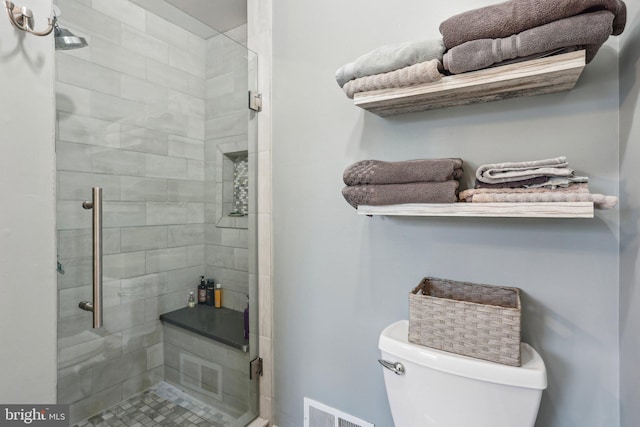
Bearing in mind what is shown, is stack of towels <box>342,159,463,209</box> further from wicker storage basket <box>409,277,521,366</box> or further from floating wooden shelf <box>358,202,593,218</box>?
wicker storage basket <box>409,277,521,366</box>

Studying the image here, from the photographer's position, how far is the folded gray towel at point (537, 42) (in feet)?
2.18

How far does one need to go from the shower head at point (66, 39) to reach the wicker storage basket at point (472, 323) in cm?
124

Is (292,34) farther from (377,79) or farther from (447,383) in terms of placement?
(447,383)

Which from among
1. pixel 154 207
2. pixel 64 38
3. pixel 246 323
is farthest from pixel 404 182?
pixel 64 38

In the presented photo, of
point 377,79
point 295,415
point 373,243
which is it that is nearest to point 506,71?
point 377,79

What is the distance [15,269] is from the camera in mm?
836

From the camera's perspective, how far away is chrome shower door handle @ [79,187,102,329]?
972 millimetres

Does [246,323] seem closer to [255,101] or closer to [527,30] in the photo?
[255,101]

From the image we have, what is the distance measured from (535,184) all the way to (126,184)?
1221 mm

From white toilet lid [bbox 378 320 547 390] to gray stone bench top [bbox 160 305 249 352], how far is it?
0.71 metres

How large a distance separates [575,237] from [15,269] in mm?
1510

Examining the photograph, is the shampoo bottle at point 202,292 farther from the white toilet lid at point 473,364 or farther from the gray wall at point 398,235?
the white toilet lid at point 473,364

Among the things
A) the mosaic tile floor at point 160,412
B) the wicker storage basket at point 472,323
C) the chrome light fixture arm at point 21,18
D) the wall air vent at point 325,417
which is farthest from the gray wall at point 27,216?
the wicker storage basket at point 472,323

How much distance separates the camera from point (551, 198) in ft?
2.44
